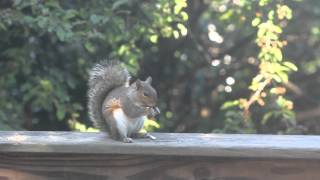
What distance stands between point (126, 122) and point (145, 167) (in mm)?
200

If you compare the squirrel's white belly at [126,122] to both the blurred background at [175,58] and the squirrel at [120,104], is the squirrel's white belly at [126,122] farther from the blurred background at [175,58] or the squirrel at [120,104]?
the blurred background at [175,58]

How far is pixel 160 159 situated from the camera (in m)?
1.79

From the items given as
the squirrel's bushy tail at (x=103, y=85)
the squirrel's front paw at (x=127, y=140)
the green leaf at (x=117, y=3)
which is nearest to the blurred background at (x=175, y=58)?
the green leaf at (x=117, y=3)

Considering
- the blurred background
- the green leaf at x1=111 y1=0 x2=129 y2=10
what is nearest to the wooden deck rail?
the blurred background

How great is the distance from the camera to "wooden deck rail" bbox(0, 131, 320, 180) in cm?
172

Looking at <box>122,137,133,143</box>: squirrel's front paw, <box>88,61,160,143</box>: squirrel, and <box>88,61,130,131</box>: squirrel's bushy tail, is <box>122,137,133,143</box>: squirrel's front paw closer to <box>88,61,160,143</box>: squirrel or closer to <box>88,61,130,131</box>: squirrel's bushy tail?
<box>88,61,160,143</box>: squirrel

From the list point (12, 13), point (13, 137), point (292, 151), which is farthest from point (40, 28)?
point (292, 151)

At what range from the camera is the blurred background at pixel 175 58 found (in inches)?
113

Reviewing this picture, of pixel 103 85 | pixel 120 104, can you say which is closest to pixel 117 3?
pixel 103 85

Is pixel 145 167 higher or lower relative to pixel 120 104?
lower

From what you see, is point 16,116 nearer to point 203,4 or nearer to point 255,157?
point 203,4

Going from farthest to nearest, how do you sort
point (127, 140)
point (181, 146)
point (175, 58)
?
point (175, 58) → point (127, 140) → point (181, 146)

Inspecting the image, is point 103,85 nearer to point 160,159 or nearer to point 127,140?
point 127,140

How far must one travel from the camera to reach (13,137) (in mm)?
1894
